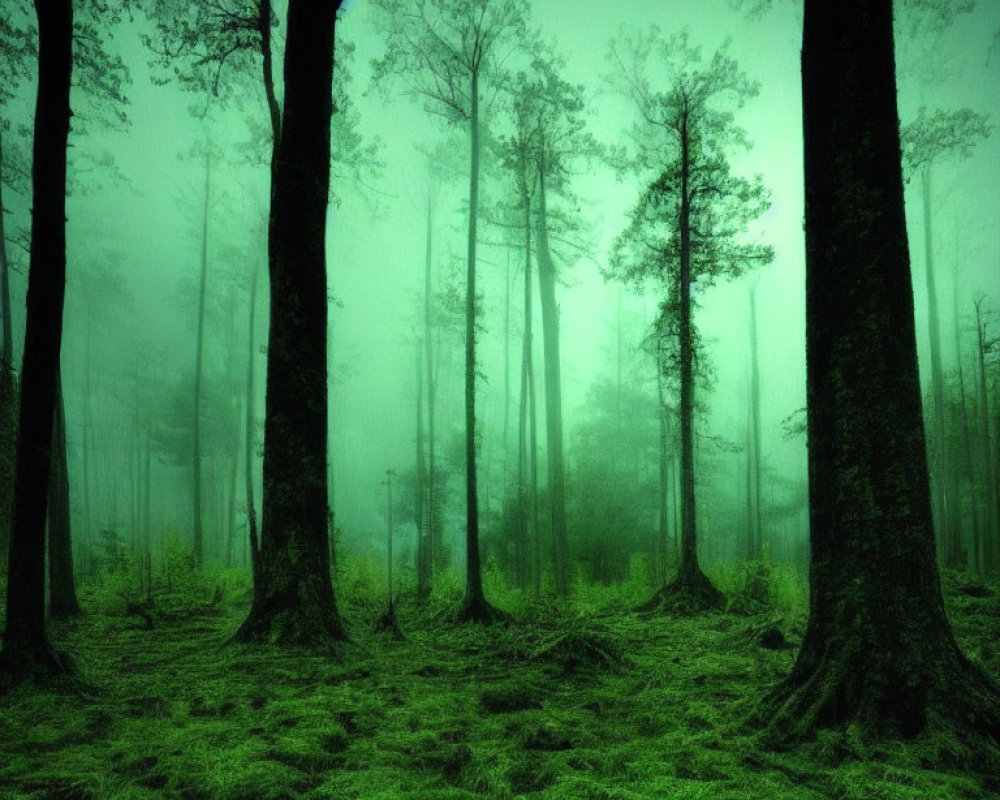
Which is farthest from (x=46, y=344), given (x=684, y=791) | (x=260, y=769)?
(x=684, y=791)

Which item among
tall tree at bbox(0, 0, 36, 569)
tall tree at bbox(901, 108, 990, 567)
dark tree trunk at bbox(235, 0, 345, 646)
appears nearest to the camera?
dark tree trunk at bbox(235, 0, 345, 646)

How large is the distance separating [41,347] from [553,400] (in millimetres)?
10558

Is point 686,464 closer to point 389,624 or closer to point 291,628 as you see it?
point 389,624

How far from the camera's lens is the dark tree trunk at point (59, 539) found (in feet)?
26.6

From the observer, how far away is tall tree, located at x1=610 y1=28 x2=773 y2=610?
10.6 meters

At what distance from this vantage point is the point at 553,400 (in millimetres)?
13578

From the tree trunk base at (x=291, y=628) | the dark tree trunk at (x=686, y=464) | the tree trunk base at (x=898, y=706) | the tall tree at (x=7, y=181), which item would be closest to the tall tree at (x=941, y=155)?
the dark tree trunk at (x=686, y=464)

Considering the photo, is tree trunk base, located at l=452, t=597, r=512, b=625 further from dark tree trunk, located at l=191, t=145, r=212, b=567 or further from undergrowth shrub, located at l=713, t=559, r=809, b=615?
dark tree trunk, located at l=191, t=145, r=212, b=567

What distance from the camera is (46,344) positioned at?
13.7 feet

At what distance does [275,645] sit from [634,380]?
23.9 meters

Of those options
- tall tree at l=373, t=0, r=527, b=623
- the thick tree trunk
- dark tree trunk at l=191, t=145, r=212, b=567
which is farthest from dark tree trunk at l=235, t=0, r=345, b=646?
dark tree trunk at l=191, t=145, r=212, b=567

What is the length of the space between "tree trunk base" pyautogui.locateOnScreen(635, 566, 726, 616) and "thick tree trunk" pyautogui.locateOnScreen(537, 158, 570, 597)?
9.21 feet

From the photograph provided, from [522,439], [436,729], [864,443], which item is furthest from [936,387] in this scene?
[436,729]

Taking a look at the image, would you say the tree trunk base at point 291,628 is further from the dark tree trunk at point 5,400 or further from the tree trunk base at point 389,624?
the dark tree trunk at point 5,400
